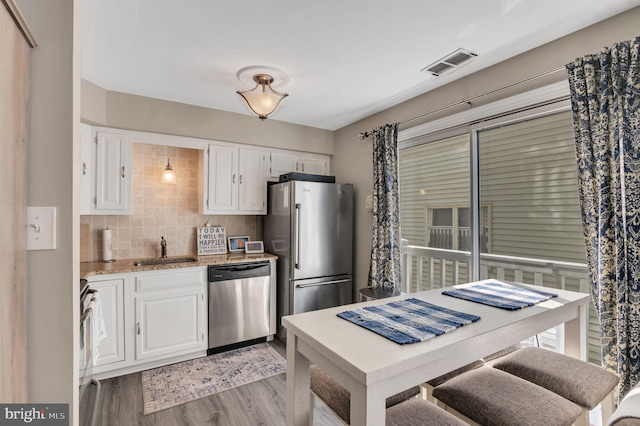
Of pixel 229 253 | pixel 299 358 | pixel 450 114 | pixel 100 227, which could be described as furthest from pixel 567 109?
pixel 100 227

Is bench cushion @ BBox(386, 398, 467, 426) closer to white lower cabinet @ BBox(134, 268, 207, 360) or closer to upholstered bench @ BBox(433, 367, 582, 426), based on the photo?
upholstered bench @ BBox(433, 367, 582, 426)

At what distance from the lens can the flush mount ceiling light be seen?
233 cm

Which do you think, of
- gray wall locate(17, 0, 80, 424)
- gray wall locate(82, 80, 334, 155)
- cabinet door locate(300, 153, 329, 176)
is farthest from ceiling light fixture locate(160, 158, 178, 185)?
gray wall locate(17, 0, 80, 424)

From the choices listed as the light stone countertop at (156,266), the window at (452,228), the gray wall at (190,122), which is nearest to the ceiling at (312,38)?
the gray wall at (190,122)

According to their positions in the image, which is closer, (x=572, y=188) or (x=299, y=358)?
(x=299, y=358)

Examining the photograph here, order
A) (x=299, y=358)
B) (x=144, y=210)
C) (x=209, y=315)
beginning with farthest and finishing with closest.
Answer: (x=144, y=210) < (x=209, y=315) < (x=299, y=358)

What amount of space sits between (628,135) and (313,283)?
Result: 8.91ft

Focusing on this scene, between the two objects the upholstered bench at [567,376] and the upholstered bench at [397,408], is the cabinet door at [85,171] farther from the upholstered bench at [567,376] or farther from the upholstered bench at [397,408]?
the upholstered bench at [567,376]

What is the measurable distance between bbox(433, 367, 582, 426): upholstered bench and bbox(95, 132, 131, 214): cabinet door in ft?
9.96

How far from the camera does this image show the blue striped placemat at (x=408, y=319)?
110 centimetres

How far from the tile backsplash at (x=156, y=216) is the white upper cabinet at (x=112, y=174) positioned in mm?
263

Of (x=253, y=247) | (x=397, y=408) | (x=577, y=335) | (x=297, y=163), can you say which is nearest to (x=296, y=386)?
(x=397, y=408)

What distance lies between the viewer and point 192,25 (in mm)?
1832

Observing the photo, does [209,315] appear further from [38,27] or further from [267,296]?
[38,27]
